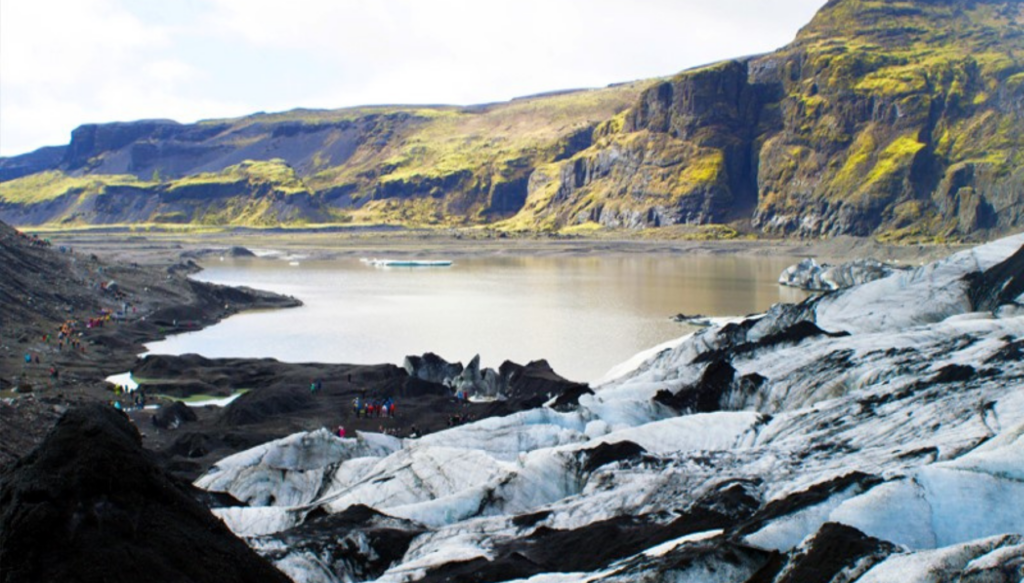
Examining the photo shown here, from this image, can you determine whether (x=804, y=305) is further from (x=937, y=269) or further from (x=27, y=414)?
(x=27, y=414)

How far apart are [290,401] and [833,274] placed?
247 ft

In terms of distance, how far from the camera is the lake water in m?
63.0

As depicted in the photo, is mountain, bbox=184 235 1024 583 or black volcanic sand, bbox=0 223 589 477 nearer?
mountain, bbox=184 235 1024 583

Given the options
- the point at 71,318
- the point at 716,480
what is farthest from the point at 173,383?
the point at 716,480

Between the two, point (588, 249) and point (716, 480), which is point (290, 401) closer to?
point (716, 480)

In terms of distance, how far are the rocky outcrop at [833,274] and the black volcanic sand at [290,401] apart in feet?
195

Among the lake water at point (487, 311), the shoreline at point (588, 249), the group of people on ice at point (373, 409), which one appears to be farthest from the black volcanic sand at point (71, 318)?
the shoreline at point (588, 249)

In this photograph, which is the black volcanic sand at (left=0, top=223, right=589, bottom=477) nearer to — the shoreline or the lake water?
the lake water

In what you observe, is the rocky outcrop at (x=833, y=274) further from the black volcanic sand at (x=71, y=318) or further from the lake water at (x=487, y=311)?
the black volcanic sand at (x=71, y=318)

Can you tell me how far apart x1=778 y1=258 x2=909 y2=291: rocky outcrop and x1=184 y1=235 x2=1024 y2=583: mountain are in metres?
60.6

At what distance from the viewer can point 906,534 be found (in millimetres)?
16703

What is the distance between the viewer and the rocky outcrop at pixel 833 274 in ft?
322

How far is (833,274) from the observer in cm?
10419

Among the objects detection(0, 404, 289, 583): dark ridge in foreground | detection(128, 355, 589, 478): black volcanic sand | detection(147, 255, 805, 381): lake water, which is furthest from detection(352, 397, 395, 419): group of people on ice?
detection(0, 404, 289, 583): dark ridge in foreground
